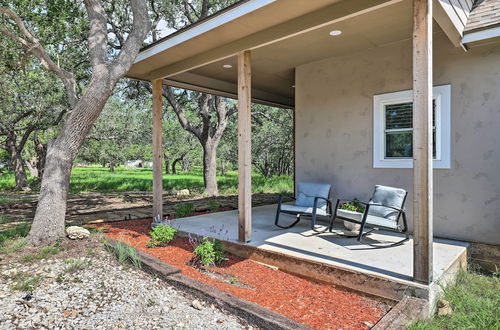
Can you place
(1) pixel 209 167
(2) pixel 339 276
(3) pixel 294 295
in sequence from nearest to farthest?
(3) pixel 294 295 < (2) pixel 339 276 < (1) pixel 209 167

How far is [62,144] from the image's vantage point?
4039 mm

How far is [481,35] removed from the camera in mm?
3443

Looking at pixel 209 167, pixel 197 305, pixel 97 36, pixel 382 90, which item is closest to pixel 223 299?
pixel 197 305

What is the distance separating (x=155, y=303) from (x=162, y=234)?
1765 mm

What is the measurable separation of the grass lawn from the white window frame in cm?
152

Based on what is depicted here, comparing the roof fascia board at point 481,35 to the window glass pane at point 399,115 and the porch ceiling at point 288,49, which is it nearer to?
the porch ceiling at point 288,49

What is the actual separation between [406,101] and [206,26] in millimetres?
2984

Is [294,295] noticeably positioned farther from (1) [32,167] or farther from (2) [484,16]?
(1) [32,167]

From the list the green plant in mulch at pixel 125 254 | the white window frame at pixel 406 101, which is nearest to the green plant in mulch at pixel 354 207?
the white window frame at pixel 406 101

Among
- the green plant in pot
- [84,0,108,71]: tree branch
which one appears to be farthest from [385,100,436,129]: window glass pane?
[84,0,108,71]: tree branch

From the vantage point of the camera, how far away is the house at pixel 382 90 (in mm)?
2751

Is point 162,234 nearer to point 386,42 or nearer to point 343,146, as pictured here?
point 343,146

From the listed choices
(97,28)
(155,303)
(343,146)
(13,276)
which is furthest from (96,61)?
(343,146)

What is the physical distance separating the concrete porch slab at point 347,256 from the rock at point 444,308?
122mm
